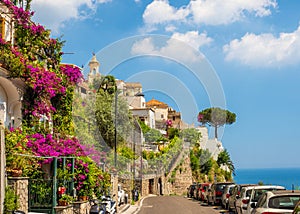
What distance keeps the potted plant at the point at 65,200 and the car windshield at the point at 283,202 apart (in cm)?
783

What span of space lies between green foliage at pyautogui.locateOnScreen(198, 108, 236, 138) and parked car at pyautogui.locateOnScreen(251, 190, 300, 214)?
8757 centimetres

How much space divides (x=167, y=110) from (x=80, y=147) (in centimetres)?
9390

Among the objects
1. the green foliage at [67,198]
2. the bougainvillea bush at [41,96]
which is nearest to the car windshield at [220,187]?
the bougainvillea bush at [41,96]

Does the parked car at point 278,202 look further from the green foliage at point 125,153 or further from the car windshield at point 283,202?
the green foliage at point 125,153

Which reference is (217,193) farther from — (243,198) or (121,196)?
(243,198)

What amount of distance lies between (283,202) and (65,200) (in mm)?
8093

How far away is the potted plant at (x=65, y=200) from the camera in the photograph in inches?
708

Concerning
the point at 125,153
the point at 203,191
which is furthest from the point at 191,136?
the point at 203,191

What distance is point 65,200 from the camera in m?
18.1

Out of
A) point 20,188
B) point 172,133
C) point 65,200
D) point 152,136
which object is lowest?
point 65,200

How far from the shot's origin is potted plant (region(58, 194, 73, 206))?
18.0m

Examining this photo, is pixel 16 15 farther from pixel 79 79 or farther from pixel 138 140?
pixel 138 140

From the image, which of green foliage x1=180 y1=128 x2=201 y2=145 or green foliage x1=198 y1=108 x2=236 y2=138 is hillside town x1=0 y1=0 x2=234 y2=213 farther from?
green foliage x1=198 y1=108 x2=236 y2=138

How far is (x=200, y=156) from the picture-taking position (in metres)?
81.5
